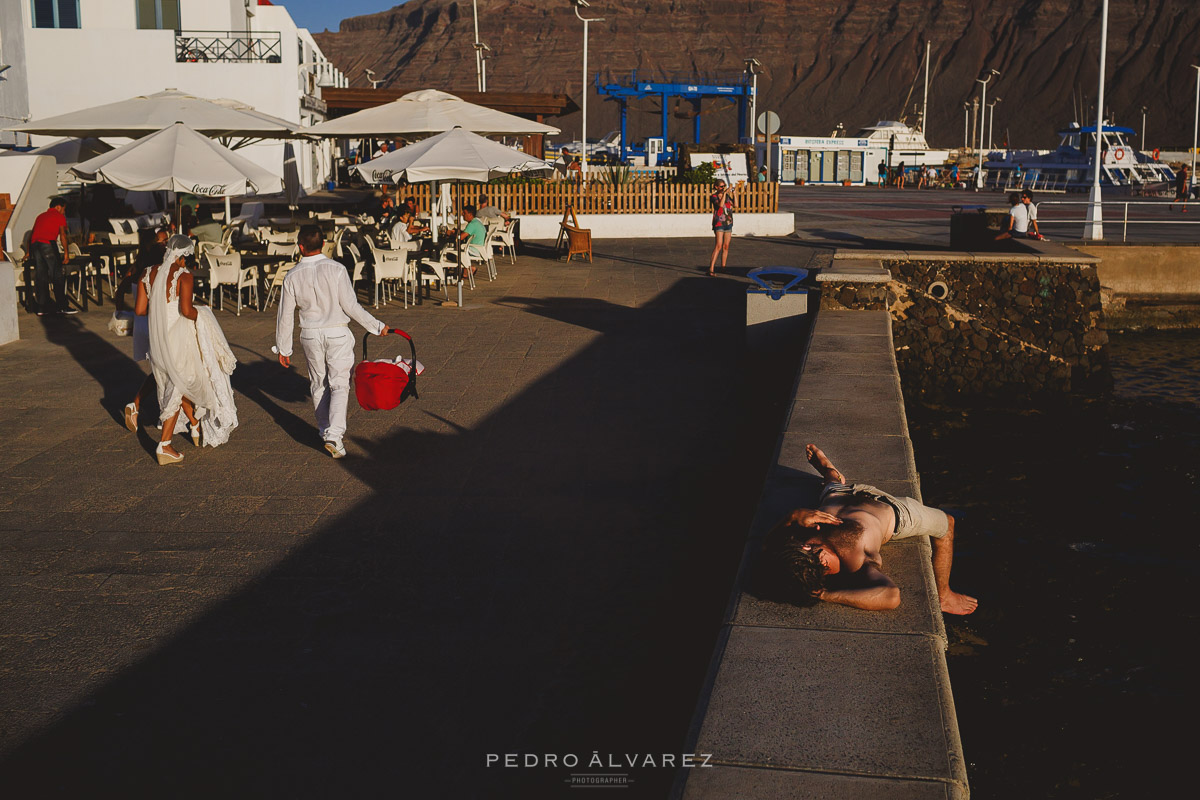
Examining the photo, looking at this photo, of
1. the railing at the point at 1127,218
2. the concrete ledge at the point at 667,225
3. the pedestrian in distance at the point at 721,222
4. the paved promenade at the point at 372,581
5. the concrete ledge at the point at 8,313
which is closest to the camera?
the paved promenade at the point at 372,581

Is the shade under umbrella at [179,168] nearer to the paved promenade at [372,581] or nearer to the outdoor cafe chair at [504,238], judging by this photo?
the paved promenade at [372,581]

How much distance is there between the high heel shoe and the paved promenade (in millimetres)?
85

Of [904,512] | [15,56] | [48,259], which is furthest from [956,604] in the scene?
[15,56]

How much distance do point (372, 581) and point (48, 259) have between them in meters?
10.3

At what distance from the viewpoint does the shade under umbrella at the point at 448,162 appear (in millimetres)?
13820

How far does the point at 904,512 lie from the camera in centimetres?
462

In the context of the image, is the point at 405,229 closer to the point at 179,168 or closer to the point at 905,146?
the point at 179,168

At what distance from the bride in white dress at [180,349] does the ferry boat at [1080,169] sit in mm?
49500

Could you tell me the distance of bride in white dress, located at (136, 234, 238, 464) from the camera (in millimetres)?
7184

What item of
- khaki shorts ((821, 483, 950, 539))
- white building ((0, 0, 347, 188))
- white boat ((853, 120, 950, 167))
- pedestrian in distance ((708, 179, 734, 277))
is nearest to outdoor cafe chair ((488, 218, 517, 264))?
pedestrian in distance ((708, 179, 734, 277))

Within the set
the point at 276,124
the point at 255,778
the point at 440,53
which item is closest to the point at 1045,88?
the point at 440,53

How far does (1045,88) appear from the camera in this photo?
163 meters

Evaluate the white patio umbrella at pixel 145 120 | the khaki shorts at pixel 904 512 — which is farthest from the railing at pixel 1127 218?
the khaki shorts at pixel 904 512

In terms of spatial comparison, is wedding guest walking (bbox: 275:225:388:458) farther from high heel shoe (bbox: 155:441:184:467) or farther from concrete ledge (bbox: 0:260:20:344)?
concrete ledge (bbox: 0:260:20:344)
